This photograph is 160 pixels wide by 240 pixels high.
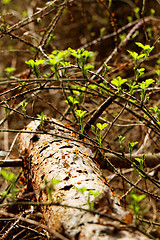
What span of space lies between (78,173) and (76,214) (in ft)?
0.73

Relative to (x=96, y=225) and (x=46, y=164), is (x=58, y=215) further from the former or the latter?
(x=46, y=164)

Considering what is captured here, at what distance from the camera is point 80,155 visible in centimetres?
105

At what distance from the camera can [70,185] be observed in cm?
86

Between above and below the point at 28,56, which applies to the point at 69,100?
below

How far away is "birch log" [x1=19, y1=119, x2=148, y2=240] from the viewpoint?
636 millimetres

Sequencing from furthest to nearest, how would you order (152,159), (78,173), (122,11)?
(122,11) → (152,159) → (78,173)

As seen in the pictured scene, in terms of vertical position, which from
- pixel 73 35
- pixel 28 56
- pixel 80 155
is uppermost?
pixel 73 35

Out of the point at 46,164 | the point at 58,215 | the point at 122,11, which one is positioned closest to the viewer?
the point at 58,215

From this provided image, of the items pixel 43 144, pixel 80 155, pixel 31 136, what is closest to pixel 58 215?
pixel 80 155

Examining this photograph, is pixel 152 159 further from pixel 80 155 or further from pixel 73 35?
pixel 73 35

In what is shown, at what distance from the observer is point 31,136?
1.26 metres

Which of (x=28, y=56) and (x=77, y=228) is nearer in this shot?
(x=77, y=228)

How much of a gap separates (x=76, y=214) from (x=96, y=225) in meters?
0.09

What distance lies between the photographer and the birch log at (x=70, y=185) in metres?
0.64
